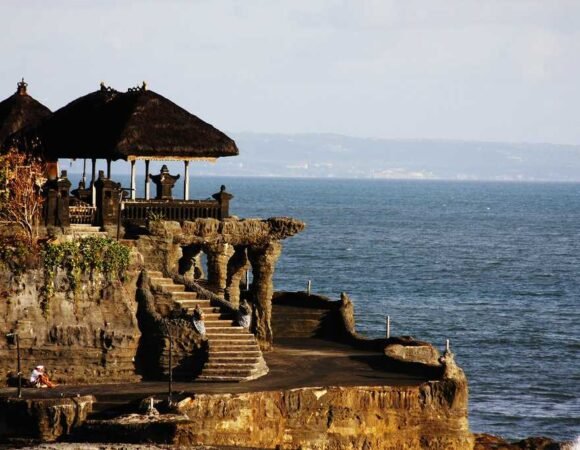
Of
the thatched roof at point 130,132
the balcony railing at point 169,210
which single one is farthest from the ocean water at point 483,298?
the thatched roof at point 130,132

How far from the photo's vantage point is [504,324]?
92500 millimetres

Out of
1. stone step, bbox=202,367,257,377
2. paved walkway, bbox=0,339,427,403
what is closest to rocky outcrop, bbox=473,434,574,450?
paved walkway, bbox=0,339,427,403

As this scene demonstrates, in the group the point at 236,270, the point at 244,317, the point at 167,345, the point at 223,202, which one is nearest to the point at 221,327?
the point at 244,317

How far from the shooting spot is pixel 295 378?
168 ft

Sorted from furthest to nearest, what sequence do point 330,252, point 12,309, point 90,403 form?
point 330,252, point 12,309, point 90,403

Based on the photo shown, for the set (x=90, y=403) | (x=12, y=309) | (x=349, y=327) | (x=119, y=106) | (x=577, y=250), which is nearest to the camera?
(x=90, y=403)

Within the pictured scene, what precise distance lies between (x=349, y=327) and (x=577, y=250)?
318 ft

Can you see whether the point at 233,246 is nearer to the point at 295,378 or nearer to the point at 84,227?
the point at 84,227

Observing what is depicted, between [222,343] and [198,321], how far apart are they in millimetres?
945

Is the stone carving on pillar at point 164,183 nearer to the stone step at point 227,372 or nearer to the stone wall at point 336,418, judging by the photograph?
the stone step at point 227,372

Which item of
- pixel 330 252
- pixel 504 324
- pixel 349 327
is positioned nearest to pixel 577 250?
pixel 330 252

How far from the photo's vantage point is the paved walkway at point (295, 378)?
48438 mm

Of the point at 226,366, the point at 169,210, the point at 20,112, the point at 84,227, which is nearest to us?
the point at 226,366

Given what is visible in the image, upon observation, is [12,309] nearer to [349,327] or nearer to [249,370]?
[249,370]
